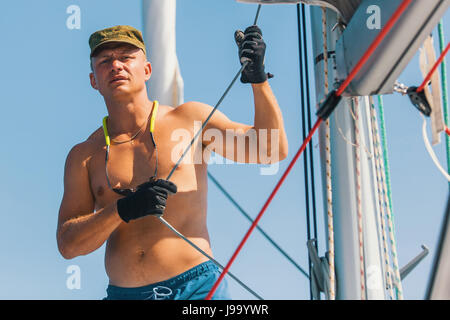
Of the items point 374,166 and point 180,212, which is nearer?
point 374,166

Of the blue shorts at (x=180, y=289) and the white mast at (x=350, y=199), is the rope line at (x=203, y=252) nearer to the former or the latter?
the blue shorts at (x=180, y=289)

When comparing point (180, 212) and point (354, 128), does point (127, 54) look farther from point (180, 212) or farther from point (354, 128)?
point (354, 128)

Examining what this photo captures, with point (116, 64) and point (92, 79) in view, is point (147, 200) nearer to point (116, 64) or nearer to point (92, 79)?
point (116, 64)

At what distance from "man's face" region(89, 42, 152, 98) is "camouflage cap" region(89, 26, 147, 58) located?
3 cm

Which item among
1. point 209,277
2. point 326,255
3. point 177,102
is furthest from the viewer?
point 177,102

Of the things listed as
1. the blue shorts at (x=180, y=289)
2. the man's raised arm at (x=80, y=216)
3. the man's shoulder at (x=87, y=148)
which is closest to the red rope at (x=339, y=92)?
the blue shorts at (x=180, y=289)

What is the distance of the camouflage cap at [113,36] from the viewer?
2.89 meters

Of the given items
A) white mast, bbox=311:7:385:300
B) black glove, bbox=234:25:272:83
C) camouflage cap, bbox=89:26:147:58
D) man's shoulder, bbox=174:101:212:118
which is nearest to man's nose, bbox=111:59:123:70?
camouflage cap, bbox=89:26:147:58

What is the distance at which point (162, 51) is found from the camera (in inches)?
147

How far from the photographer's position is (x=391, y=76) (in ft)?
6.84

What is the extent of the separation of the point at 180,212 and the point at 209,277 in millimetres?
304

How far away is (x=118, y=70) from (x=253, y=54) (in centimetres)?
67

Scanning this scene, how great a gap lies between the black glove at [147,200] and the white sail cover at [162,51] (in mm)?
1175
